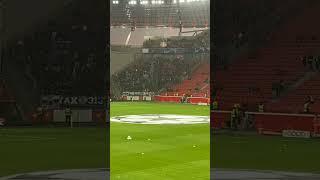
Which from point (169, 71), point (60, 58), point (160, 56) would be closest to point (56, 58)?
point (60, 58)

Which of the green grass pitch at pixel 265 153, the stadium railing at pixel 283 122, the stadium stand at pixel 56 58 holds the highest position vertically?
the stadium stand at pixel 56 58

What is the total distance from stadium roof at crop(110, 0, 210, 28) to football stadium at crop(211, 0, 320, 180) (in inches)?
1179

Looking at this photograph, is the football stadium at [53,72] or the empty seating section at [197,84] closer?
the football stadium at [53,72]

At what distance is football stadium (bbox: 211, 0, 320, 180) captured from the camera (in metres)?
12.6

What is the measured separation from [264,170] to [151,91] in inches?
1903

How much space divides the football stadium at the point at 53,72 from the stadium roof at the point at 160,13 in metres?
33.4

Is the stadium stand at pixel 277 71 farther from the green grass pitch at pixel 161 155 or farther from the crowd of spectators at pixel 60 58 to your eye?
the crowd of spectators at pixel 60 58

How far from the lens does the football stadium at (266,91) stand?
12570mm

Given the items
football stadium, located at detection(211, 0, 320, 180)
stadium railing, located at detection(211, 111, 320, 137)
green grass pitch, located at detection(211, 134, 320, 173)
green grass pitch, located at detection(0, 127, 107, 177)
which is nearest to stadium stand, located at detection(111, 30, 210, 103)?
football stadium, located at detection(211, 0, 320, 180)

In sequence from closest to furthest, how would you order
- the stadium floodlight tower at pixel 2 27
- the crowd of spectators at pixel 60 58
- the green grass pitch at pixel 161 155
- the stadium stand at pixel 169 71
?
the green grass pitch at pixel 161 155 → the stadium floodlight tower at pixel 2 27 → the crowd of spectators at pixel 60 58 → the stadium stand at pixel 169 71

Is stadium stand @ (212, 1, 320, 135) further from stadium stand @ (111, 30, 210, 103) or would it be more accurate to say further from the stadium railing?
stadium stand @ (111, 30, 210, 103)

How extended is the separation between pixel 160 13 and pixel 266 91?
149 feet

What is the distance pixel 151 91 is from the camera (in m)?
59.0

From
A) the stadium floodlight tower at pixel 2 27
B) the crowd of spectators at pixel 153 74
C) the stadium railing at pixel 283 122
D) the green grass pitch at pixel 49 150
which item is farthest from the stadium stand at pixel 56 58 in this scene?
the crowd of spectators at pixel 153 74
